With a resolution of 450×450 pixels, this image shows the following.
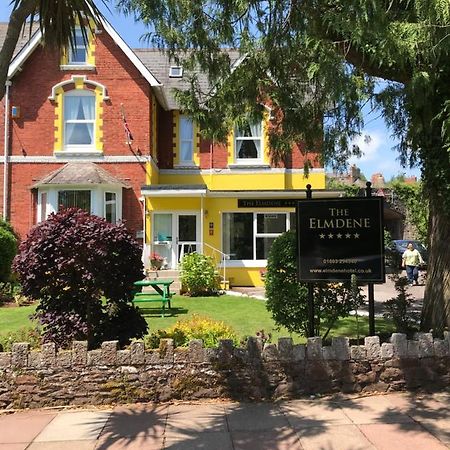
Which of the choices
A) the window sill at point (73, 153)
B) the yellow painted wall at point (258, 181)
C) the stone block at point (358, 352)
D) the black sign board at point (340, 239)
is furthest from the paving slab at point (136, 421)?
the yellow painted wall at point (258, 181)

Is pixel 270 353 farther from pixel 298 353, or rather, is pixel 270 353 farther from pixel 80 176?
pixel 80 176

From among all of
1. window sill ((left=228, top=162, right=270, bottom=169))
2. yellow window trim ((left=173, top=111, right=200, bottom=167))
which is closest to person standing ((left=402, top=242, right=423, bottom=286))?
window sill ((left=228, top=162, right=270, bottom=169))

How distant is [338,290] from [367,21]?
3.61 meters

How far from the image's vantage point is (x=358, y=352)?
592 cm

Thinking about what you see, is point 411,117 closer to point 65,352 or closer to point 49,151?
point 65,352

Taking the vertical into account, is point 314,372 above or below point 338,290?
below

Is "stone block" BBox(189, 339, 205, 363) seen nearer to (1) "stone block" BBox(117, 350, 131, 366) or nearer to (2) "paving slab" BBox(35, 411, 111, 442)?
(1) "stone block" BBox(117, 350, 131, 366)

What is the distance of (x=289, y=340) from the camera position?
5.89 m

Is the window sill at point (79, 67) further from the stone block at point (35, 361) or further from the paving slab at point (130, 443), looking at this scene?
the paving slab at point (130, 443)

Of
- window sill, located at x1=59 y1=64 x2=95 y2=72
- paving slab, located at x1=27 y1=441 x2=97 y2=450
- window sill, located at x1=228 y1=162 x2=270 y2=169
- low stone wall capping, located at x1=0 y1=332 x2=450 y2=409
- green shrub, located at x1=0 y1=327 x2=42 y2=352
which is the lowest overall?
paving slab, located at x1=27 y1=441 x2=97 y2=450

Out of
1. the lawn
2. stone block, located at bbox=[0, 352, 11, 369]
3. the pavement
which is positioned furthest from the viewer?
the lawn

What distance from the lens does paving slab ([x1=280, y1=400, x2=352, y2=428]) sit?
5131 millimetres

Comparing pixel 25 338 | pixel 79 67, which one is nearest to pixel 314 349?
pixel 25 338

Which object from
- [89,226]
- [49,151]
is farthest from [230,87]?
[49,151]
